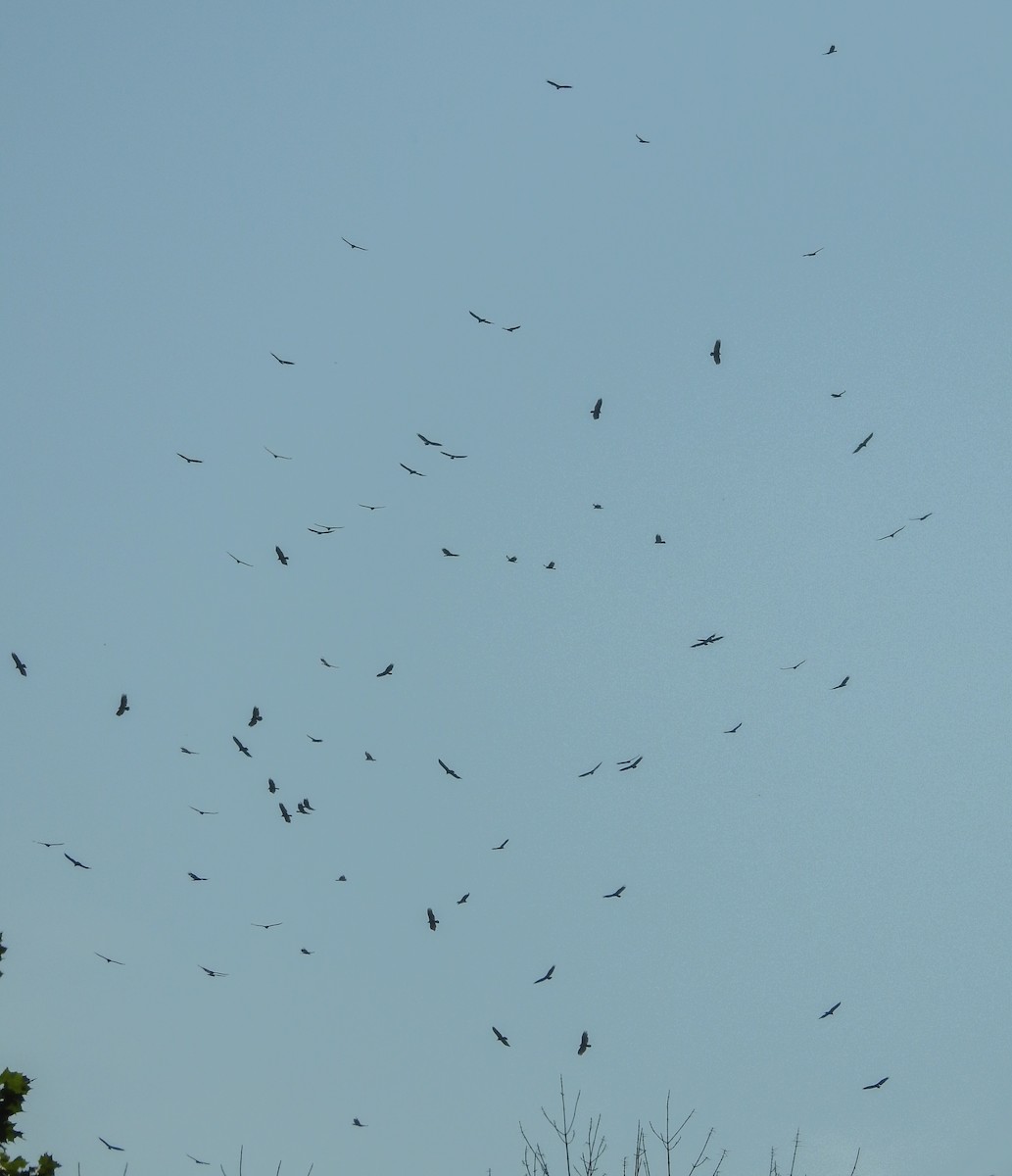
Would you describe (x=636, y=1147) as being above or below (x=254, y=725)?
below

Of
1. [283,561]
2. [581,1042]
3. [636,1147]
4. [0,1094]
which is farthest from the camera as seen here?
[283,561]

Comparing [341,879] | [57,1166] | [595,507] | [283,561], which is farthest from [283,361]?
[57,1166]

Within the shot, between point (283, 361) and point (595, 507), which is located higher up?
point (283, 361)

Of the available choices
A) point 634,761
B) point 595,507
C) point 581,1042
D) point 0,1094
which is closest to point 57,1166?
point 0,1094

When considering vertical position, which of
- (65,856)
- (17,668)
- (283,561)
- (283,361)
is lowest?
(65,856)

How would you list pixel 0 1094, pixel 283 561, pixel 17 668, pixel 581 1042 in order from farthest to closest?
pixel 283 561
pixel 17 668
pixel 581 1042
pixel 0 1094

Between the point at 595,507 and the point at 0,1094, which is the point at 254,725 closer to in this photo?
the point at 595,507

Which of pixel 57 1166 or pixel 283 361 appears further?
pixel 283 361

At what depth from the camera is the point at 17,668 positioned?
35.6 meters

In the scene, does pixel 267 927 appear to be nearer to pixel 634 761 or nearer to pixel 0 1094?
pixel 634 761

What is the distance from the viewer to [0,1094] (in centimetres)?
2569

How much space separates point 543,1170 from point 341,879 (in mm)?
8084

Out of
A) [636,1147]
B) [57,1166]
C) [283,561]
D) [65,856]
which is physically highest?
[283,561]

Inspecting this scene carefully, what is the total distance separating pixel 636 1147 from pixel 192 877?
11.5 metres
